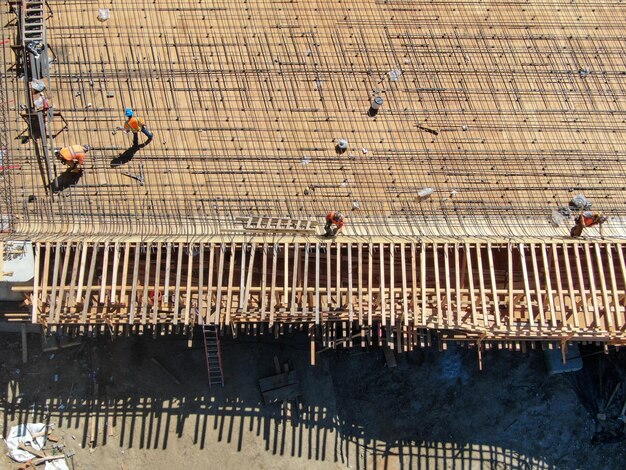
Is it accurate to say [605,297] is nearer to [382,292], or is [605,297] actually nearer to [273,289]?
[382,292]

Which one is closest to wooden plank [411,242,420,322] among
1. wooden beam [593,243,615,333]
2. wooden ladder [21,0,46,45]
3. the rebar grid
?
the rebar grid

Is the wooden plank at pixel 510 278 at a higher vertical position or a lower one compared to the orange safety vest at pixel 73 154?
lower

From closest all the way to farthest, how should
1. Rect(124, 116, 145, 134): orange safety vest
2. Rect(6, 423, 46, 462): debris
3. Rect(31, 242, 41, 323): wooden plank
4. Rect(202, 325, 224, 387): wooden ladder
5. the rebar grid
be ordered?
Rect(31, 242, 41, 323): wooden plank < Rect(124, 116, 145, 134): orange safety vest < the rebar grid < Rect(6, 423, 46, 462): debris < Rect(202, 325, 224, 387): wooden ladder

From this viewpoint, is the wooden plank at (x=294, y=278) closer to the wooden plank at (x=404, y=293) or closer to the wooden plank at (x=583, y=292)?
the wooden plank at (x=404, y=293)

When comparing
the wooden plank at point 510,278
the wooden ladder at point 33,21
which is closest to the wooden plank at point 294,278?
the wooden plank at point 510,278

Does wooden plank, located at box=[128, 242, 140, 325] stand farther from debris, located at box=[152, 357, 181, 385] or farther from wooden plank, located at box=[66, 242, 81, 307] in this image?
debris, located at box=[152, 357, 181, 385]

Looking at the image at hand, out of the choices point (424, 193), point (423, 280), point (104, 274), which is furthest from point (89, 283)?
point (424, 193)
